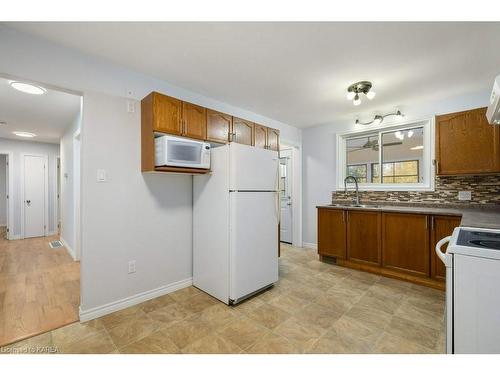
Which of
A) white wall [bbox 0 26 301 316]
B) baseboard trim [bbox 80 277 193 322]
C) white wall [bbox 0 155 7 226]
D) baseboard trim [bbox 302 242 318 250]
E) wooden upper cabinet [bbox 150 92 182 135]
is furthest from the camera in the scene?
white wall [bbox 0 155 7 226]

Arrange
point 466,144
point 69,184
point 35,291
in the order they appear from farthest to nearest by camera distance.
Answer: point 69,184, point 466,144, point 35,291

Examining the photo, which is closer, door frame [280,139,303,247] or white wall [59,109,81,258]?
white wall [59,109,81,258]

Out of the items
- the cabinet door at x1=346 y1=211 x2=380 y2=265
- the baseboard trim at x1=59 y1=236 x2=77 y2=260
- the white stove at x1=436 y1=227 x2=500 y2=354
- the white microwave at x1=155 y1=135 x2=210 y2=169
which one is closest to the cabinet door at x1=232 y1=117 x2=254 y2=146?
the white microwave at x1=155 y1=135 x2=210 y2=169

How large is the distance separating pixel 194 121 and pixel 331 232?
8.28 feet

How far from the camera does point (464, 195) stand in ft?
9.42

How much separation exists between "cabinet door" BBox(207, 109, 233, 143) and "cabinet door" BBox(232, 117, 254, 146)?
0.31ft

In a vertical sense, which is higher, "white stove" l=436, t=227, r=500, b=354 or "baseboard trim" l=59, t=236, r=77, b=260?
"white stove" l=436, t=227, r=500, b=354

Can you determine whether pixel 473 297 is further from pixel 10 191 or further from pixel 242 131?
pixel 10 191

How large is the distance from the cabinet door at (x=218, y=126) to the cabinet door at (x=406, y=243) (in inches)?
89.8

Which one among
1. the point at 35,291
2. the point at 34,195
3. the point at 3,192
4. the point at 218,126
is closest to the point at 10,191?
the point at 34,195

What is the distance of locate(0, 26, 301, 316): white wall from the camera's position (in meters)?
1.85

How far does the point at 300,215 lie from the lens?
14.6 ft

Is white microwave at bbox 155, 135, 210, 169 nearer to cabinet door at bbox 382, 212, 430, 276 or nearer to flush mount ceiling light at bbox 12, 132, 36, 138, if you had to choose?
cabinet door at bbox 382, 212, 430, 276

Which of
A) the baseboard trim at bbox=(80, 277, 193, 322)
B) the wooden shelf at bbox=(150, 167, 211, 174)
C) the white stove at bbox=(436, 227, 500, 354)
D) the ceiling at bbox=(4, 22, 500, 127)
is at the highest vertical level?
the ceiling at bbox=(4, 22, 500, 127)
